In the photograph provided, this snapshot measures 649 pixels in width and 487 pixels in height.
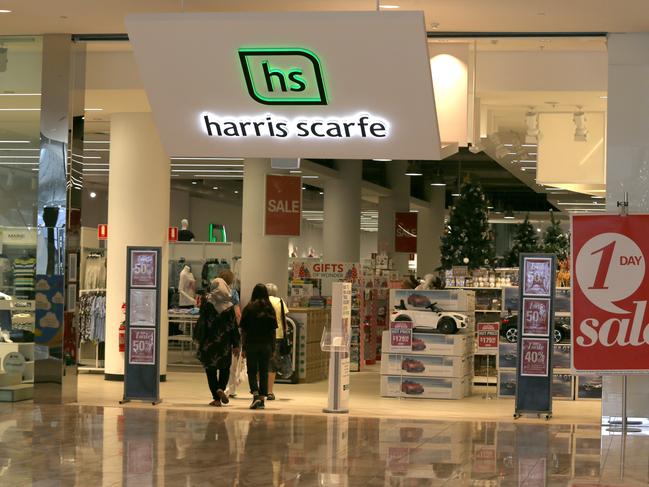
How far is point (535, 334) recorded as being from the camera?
37.6 feet

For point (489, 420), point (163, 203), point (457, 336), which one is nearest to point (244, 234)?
point (163, 203)

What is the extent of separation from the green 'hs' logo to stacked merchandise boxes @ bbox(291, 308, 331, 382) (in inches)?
277

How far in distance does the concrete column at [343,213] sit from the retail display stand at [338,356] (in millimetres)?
12014

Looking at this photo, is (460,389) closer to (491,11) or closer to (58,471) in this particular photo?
(491,11)

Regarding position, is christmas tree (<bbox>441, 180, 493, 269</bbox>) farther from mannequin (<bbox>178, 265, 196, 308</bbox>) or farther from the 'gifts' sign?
the 'gifts' sign

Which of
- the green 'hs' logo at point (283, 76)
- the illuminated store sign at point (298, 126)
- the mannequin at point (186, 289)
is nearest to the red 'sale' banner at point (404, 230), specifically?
the mannequin at point (186, 289)

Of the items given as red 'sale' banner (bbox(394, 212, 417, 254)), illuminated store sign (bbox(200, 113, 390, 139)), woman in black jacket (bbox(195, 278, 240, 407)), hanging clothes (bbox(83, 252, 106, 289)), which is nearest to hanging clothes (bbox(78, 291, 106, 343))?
hanging clothes (bbox(83, 252, 106, 289))

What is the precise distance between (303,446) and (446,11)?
3968 mm

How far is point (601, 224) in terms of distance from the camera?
10039mm

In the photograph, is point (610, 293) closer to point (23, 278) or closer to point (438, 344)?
point (438, 344)

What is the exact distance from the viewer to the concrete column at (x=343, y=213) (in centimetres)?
2403

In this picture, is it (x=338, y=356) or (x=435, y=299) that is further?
(x=435, y=299)

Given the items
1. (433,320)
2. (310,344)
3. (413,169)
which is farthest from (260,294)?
(413,169)

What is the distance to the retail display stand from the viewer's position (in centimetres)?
1155
